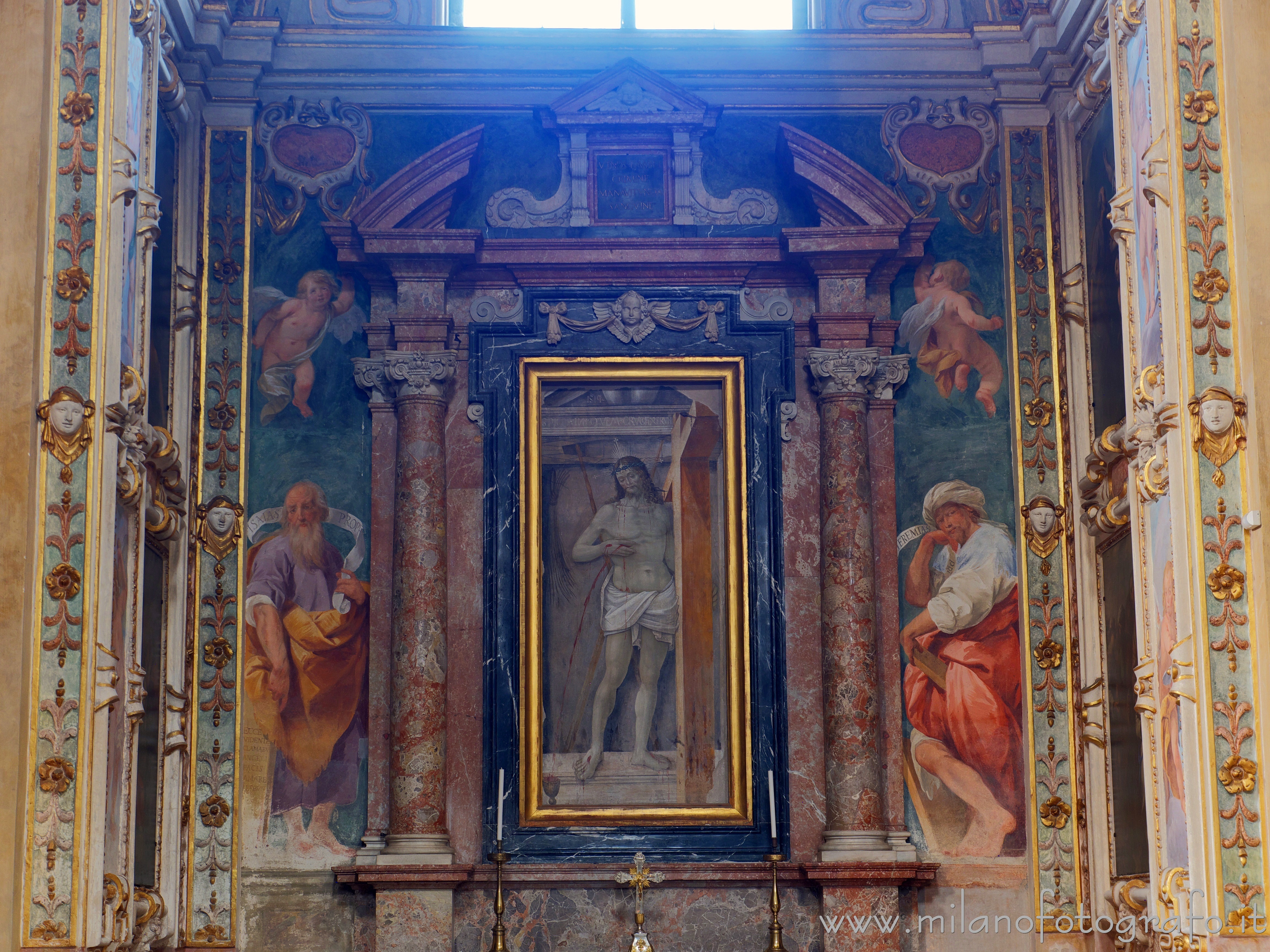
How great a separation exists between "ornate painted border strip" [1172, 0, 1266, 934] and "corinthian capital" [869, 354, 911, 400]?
2495 mm

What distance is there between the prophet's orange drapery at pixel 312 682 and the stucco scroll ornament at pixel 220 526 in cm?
14

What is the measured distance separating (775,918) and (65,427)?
13.4 ft

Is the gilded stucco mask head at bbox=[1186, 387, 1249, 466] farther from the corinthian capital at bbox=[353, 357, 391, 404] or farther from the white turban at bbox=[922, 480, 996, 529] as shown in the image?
the corinthian capital at bbox=[353, 357, 391, 404]

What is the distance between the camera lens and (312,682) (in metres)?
9.12

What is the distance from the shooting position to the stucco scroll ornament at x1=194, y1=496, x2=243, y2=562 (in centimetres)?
918

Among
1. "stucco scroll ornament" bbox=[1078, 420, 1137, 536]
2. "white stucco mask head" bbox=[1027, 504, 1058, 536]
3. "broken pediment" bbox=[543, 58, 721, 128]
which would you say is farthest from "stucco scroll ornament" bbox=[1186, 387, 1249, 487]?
"broken pediment" bbox=[543, 58, 721, 128]

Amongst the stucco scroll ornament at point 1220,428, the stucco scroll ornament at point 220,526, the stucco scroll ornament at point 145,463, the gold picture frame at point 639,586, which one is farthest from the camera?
the stucco scroll ornament at point 220,526

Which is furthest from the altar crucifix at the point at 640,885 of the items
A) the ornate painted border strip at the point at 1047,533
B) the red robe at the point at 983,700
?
the ornate painted border strip at the point at 1047,533

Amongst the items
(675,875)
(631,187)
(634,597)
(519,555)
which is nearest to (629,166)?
(631,187)

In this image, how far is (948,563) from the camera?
934cm

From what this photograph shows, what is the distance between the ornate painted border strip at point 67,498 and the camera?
22.2 feet

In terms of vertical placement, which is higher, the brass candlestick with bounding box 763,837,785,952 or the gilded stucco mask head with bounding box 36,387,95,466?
the gilded stucco mask head with bounding box 36,387,95,466

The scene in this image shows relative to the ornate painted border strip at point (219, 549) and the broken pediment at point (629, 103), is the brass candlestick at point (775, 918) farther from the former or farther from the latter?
the broken pediment at point (629, 103)

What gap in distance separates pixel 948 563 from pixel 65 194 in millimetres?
Answer: 4811
